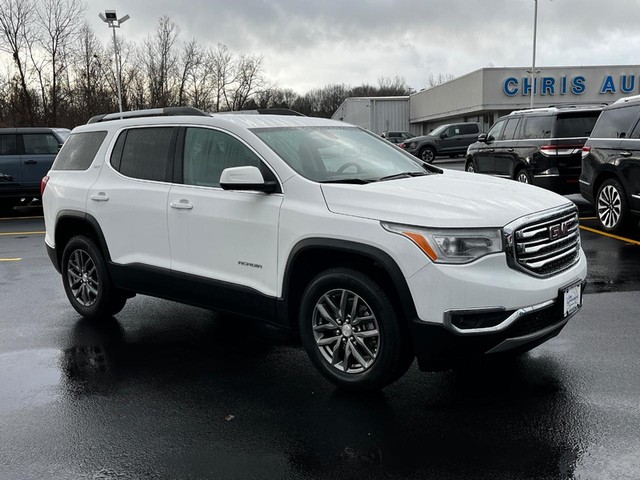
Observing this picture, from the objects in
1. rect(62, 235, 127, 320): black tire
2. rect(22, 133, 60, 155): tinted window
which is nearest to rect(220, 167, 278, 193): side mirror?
rect(62, 235, 127, 320): black tire

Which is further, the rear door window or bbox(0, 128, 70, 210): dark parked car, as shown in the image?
bbox(0, 128, 70, 210): dark parked car

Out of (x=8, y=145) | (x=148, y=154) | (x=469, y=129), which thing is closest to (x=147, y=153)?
(x=148, y=154)

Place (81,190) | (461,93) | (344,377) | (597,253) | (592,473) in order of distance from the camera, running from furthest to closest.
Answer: (461,93) → (597,253) → (81,190) → (344,377) → (592,473)

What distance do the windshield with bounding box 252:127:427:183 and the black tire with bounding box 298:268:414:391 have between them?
31.1 inches

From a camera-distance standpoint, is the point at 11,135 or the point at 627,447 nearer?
the point at 627,447

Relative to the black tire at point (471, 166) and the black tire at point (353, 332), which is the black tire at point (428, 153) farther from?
the black tire at point (353, 332)

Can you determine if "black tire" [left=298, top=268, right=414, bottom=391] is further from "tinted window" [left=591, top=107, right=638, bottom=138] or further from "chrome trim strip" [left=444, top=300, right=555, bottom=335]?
"tinted window" [left=591, top=107, right=638, bottom=138]

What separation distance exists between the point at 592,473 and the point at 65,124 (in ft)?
126

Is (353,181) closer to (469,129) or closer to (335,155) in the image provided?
(335,155)

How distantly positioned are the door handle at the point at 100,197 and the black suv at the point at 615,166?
6986 millimetres

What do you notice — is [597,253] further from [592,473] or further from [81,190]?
[81,190]

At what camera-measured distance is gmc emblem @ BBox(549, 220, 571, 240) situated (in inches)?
153

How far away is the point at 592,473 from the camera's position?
3.04 m

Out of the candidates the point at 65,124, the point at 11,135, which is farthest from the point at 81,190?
the point at 65,124
